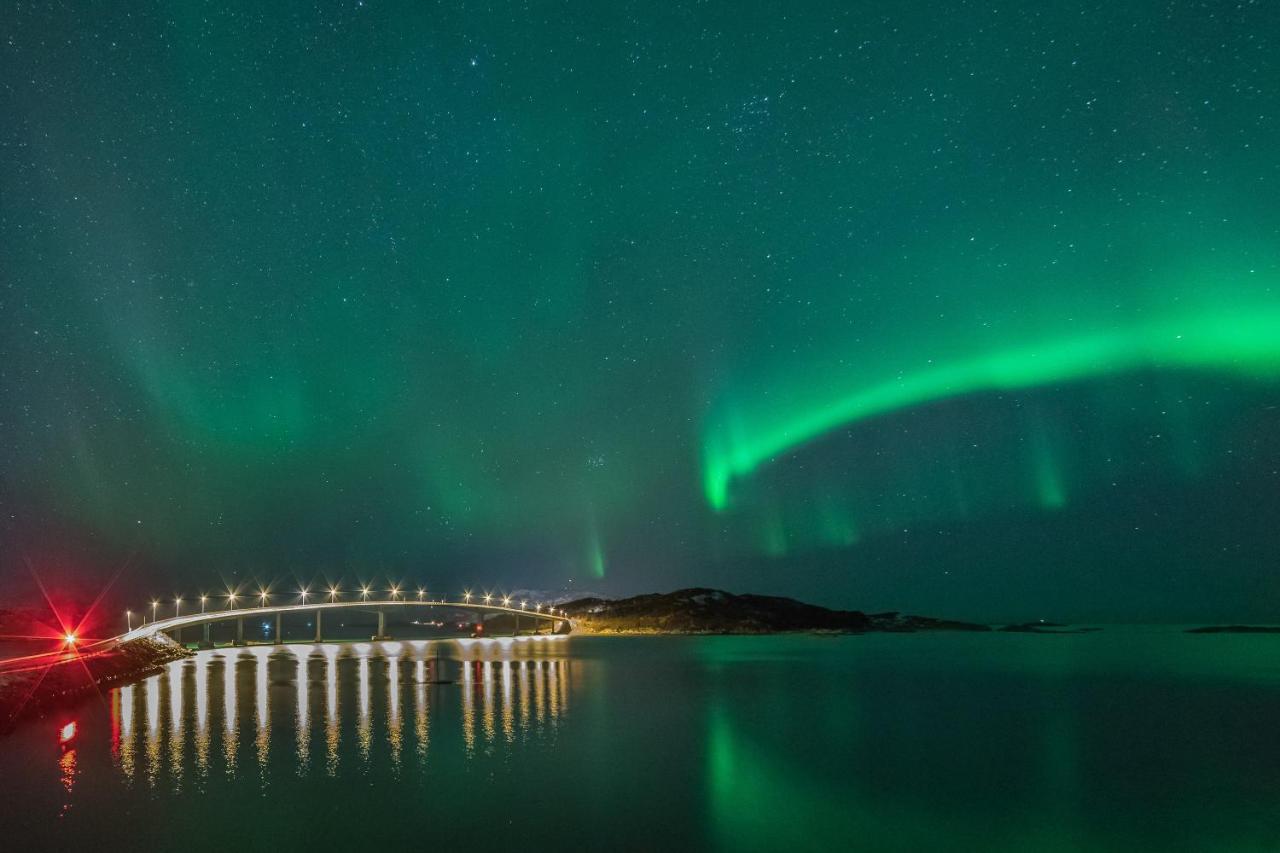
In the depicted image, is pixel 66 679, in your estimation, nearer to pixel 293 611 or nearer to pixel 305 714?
pixel 305 714

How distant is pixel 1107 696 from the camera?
5853 centimetres

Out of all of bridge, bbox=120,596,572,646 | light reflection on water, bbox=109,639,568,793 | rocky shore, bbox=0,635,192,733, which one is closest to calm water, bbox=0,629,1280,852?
light reflection on water, bbox=109,639,568,793

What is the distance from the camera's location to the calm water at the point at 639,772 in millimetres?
20250

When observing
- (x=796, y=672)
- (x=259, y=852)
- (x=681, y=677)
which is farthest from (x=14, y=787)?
(x=796, y=672)

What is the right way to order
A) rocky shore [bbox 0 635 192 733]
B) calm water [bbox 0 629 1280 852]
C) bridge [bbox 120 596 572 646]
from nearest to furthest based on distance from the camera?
calm water [bbox 0 629 1280 852]
rocky shore [bbox 0 635 192 733]
bridge [bbox 120 596 572 646]

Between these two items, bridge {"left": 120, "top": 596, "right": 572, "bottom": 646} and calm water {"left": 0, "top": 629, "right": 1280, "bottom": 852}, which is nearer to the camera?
calm water {"left": 0, "top": 629, "right": 1280, "bottom": 852}

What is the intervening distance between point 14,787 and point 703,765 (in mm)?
21972

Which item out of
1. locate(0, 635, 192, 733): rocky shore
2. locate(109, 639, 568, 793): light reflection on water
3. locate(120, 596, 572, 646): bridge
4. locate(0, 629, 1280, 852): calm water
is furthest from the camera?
locate(120, 596, 572, 646): bridge

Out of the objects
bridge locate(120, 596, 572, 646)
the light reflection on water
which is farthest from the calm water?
bridge locate(120, 596, 572, 646)

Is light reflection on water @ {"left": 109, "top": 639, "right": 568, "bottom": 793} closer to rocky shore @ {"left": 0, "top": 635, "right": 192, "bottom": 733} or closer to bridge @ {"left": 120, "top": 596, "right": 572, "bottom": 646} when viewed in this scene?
rocky shore @ {"left": 0, "top": 635, "right": 192, "bottom": 733}

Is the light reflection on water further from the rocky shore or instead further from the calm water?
the rocky shore

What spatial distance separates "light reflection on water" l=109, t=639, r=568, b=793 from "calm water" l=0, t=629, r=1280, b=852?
A: 0.82ft

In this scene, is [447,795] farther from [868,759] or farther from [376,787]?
[868,759]

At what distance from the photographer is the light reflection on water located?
2938 centimetres
